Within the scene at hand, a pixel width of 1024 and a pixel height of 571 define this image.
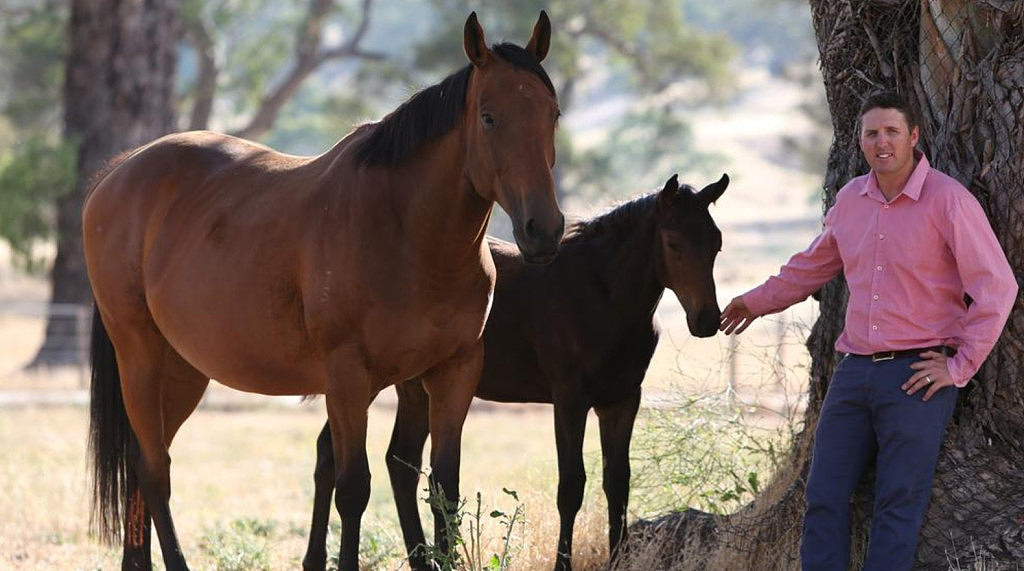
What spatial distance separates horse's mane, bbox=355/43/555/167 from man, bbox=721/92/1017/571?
1.20 meters

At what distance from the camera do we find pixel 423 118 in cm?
509

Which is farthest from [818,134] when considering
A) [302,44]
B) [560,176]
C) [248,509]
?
[248,509]

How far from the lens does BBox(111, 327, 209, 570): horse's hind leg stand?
6039 millimetres

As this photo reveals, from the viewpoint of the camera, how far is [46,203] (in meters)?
19.2

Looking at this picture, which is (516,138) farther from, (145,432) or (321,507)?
(145,432)

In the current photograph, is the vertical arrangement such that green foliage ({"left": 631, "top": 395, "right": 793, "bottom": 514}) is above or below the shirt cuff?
below

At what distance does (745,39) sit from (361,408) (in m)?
102

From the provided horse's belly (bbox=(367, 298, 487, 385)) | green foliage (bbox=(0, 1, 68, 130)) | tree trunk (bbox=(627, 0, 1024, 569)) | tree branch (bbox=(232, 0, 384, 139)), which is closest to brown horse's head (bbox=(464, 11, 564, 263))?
horse's belly (bbox=(367, 298, 487, 385))

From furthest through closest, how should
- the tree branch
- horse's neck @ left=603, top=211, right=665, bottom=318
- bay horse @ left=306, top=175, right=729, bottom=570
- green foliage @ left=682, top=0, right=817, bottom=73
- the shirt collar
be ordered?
green foliage @ left=682, top=0, right=817, bottom=73 < the tree branch < horse's neck @ left=603, top=211, right=665, bottom=318 < bay horse @ left=306, top=175, right=729, bottom=570 < the shirt collar

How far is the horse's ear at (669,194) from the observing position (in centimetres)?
579

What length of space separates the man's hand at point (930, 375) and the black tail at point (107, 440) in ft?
12.1

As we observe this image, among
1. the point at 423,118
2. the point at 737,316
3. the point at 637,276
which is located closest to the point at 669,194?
the point at 637,276

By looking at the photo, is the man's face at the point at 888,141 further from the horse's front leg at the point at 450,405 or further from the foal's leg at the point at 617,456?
the foal's leg at the point at 617,456

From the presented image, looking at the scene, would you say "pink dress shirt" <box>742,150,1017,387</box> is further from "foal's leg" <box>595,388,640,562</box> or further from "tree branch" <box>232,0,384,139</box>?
"tree branch" <box>232,0,384,139</box>
